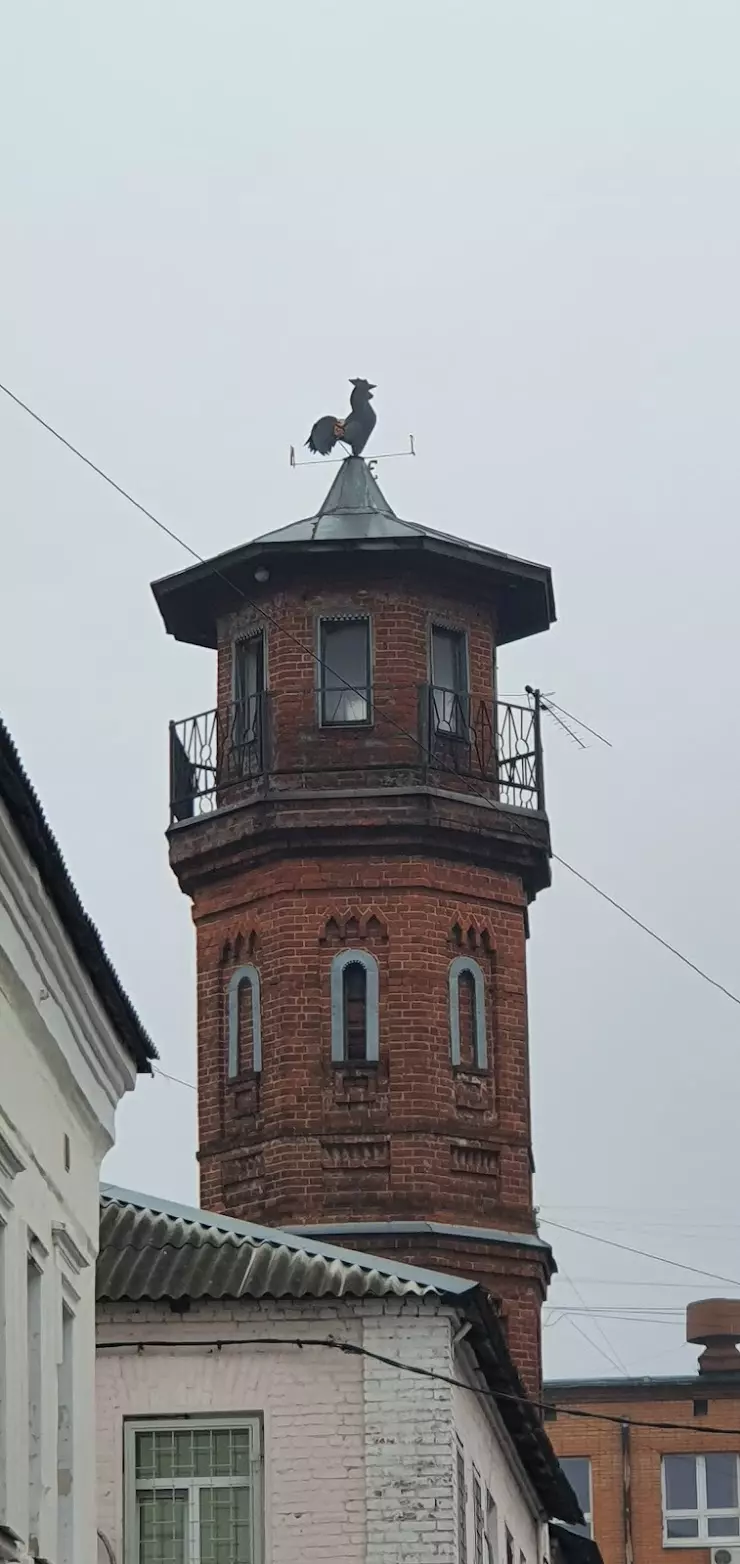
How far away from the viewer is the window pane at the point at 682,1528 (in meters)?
57.6

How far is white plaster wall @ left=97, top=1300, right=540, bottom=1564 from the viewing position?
21.8m

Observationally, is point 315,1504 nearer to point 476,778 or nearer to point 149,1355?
point 149,1355

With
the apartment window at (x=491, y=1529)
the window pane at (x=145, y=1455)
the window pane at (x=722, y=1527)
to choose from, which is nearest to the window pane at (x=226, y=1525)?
the window pane at (x=145, y=1455)

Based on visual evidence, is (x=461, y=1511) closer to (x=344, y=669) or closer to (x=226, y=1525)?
(x=226, y=1525)

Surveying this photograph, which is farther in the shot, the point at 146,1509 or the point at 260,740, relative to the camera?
the point at 260,740

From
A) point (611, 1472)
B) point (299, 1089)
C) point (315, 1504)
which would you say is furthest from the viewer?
point (611, 1472)

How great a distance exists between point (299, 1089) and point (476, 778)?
4279mm

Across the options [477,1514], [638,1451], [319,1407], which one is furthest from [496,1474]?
[638,1451]

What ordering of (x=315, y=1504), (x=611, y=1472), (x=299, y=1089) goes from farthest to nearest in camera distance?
(x=611, y=1472) < (x=299, y=1089) < (x=315, y=1504)

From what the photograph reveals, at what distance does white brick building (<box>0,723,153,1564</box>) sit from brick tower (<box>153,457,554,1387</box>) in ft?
62.9

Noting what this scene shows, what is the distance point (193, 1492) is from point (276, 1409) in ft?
2.47

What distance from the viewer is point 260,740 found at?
3959 cm

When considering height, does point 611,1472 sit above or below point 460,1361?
above

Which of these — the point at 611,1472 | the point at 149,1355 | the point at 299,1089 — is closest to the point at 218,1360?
the point at 149,1355
